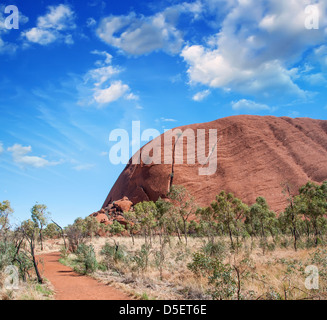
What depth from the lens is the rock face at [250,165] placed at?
56.1m

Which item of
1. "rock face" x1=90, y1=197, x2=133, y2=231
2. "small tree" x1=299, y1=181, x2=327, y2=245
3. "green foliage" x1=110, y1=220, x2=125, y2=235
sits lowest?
"green foliage" x1=110, y1=220, x2=125, y2=235

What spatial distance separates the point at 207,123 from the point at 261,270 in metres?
67.9

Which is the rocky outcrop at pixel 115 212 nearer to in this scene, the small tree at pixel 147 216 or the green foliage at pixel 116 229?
the green foliage at pixel 116 229

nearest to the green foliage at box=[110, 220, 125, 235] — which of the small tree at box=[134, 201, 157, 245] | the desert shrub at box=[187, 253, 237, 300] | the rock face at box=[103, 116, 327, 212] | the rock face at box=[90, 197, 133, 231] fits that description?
the rock face at box=[90, 197, 133, 231]

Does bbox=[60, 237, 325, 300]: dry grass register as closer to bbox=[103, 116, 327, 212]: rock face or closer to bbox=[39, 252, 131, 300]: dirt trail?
bbox=[39, 252, 131, 300]: dirt trail

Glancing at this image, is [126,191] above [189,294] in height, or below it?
above

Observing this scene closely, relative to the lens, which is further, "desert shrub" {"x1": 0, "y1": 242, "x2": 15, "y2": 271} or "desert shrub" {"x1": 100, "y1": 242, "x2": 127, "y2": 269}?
"desert shrub" {"x1": 100, "y1": 242, "x2": 127, "y2": 269}

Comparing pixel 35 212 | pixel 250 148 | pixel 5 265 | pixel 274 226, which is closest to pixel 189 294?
pixel 5 265

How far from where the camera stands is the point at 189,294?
835 centimetres

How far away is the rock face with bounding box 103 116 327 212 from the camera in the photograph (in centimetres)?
5606

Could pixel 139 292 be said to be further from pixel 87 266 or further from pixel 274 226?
pixel 274 226

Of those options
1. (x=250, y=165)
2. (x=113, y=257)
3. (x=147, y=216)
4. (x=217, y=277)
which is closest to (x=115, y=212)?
(x=147, y=216)

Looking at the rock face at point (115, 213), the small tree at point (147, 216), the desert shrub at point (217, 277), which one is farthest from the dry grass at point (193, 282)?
the rock face at point (115, 213)
